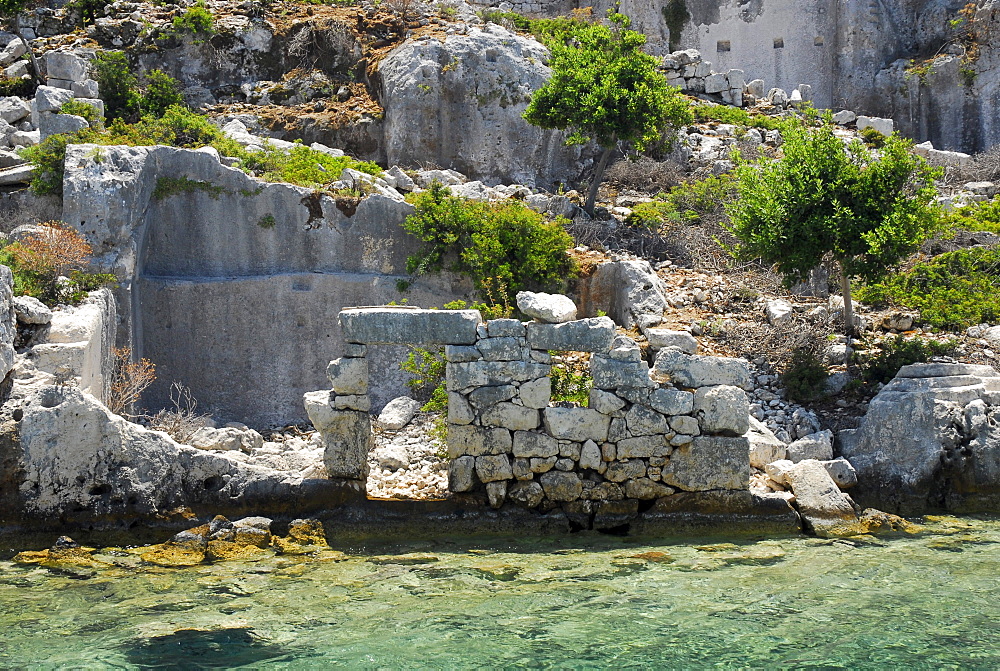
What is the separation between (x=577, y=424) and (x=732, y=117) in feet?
39.3

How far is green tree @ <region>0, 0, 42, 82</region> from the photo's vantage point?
1716 cm

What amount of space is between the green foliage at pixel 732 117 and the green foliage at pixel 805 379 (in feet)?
28.2

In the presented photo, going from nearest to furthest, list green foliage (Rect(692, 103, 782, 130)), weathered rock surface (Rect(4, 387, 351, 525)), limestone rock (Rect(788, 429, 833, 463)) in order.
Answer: weathered rock surface (Rect(4, 387, 351, 525))
limestone rock (Rect(788, 429, 833, 463))
green foliage (Rect(692, 103, 782, 130))

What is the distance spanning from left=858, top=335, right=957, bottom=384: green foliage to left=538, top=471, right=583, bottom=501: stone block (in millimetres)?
4334

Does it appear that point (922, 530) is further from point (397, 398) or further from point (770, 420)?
point (397, 398)

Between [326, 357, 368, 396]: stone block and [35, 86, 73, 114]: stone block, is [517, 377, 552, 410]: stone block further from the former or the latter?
[35, 86, 73, 114]: stone block

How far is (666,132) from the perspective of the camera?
59.6 feet

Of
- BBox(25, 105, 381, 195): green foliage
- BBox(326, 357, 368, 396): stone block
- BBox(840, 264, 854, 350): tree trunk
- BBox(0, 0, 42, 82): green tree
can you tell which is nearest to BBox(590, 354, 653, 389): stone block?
BBox(326, 357, 368, 396): stone block

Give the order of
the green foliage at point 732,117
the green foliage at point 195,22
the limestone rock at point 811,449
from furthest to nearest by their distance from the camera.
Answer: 1. the green foliage at point 732,117
2. the green foliage at point 195,22
3. the limestone rock at point 811,449

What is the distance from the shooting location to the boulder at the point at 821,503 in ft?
30.9

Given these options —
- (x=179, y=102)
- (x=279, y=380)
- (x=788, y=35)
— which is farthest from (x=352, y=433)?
(x=788, y=35)

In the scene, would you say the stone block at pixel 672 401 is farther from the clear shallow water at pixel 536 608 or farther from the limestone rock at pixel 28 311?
the limestone rock at pixel 28 311

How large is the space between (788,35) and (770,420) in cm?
1525

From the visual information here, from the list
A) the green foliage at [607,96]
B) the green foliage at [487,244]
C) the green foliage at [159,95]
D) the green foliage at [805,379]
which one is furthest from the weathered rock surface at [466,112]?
the green foliage at [805,379]
